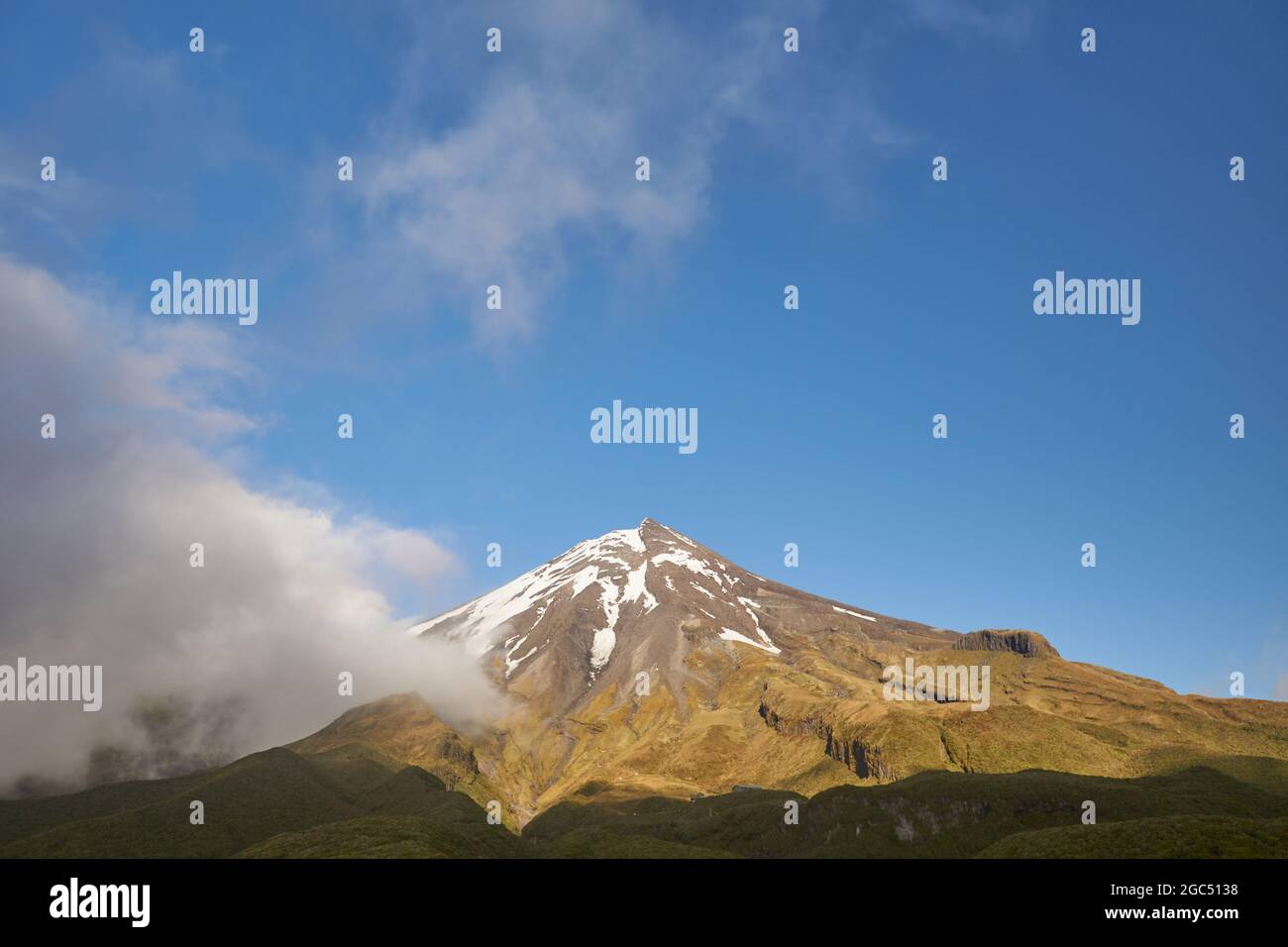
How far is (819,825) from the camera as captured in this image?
429 ft

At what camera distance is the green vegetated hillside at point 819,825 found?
7262cm

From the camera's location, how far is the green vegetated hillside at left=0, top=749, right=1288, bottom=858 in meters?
72.6
